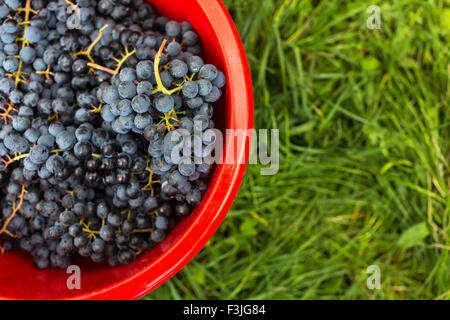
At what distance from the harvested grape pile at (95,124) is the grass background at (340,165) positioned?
0.55 m

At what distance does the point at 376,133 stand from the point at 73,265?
1321mm

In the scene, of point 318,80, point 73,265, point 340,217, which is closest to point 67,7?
point 73,265

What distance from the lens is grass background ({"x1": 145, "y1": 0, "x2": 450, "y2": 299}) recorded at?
1624 mm

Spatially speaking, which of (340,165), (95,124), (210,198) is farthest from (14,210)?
(340,165)

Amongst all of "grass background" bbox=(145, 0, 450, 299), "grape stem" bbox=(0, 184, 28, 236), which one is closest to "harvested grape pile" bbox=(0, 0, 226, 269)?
"grape stem" bbox=(0, 184, 28, 236)

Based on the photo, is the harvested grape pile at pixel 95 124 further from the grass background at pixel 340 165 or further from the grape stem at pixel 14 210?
the grass background at pixel 340 165

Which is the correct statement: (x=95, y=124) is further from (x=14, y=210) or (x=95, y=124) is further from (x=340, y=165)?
(x=340, y=165)

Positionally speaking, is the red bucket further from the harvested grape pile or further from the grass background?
the grass background

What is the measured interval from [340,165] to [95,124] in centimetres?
108

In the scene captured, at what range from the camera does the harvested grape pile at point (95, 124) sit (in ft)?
3.26

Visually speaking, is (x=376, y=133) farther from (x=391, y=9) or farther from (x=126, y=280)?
(x=126, y=280)

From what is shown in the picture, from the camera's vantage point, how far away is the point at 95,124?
3.55 ft

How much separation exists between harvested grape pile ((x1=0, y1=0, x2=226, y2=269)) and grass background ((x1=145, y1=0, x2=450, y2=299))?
55 cm

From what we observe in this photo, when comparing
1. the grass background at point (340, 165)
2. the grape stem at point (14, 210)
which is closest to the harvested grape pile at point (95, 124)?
the grape stem at point (14, 210)
